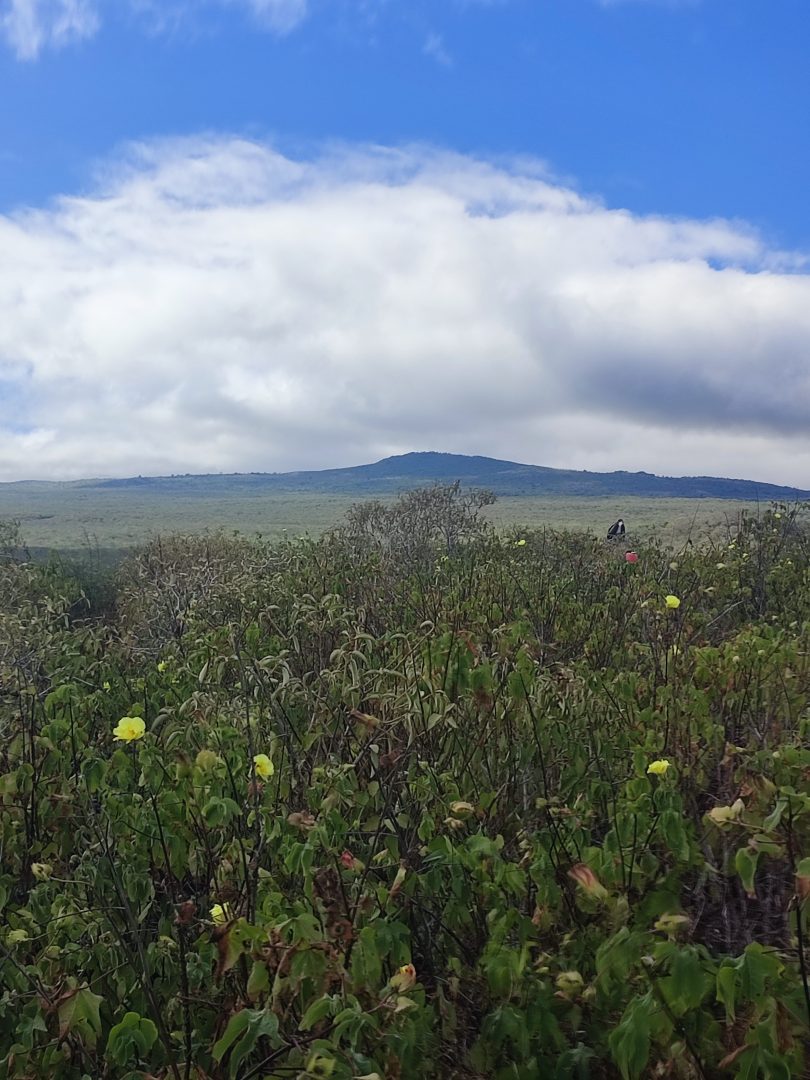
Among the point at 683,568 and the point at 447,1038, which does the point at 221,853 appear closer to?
the point at 447,1038

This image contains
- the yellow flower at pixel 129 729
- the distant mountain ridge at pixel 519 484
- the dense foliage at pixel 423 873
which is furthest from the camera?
the distant mountain ridge at pixel 519 484

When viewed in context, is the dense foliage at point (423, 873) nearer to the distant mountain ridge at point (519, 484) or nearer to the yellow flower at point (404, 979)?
the yellow flower at point (404, 979)

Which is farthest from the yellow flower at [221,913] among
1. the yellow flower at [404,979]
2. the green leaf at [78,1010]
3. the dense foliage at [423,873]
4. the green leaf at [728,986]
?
the green leaf at [728,986]

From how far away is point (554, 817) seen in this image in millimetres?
2930

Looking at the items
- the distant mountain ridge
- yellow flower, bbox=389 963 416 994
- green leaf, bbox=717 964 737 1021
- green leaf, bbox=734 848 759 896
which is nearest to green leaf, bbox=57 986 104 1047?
yellow flower, bbox=389 963 416 994

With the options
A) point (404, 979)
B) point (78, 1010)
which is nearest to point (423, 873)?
point (404, 979)

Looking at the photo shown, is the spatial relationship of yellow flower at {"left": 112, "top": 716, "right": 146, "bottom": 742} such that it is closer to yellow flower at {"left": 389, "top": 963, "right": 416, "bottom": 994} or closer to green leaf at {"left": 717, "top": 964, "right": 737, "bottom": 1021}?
yellow flower at {"left": 389, "top": 963, "right": 416, "bottom": 994}

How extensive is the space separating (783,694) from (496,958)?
2552 millimetres

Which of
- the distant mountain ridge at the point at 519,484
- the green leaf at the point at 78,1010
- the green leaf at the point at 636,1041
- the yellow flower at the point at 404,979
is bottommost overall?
the green leaf at the point at 78,1010

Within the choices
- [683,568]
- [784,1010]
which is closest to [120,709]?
[784,1010]

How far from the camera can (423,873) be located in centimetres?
244

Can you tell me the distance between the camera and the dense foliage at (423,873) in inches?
73.6

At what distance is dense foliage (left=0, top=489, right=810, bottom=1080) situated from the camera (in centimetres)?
187

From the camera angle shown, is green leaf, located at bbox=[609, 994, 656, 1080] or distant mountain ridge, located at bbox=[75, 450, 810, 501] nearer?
green leaf, located at bbox=[609, 994, 656, 1080]
